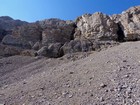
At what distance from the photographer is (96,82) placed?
9.91m

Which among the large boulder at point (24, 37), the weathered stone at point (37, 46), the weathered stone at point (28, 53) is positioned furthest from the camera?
the large boulder at point (24, 37)

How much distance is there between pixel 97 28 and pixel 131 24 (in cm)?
274

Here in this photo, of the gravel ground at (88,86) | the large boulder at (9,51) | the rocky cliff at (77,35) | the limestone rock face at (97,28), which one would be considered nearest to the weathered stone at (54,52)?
the rocky cliff at (77,35)

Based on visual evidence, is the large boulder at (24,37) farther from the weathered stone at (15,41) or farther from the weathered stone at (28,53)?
the weathered stone at (28,53)

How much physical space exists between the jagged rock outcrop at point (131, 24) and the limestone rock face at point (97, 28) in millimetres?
913

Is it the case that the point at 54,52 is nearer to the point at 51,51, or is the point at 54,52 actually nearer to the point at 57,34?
the point at 51,51

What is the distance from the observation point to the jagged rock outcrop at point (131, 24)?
21.6 meters

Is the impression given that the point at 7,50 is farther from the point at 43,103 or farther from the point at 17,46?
the point at 43,103

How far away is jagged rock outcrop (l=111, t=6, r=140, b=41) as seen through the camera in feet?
70.8

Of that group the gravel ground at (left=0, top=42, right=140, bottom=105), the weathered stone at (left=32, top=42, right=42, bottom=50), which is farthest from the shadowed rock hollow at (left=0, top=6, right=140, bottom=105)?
the weathered stone at (left=32, top=42, right=42, bottom=50)

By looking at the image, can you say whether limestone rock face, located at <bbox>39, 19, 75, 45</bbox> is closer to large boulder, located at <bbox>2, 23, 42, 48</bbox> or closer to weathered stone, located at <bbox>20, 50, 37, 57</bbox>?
large boulder, located at <bbox>2, 23, 42, 48</bbox>

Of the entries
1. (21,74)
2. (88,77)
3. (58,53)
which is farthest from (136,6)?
(88,77)

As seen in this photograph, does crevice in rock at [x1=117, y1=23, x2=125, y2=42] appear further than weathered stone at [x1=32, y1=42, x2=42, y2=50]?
No

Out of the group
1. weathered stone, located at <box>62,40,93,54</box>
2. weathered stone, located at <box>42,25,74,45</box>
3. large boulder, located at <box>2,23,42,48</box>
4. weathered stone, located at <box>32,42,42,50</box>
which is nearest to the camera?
weathered stone, located at <box>62,40,93,54</box>
